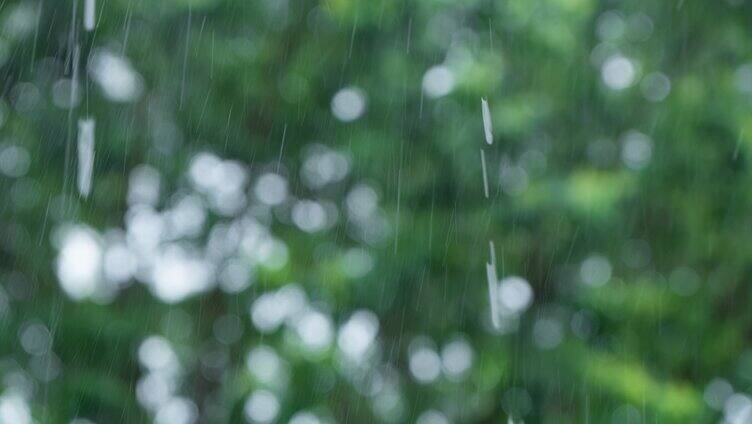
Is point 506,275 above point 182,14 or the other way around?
the other way around

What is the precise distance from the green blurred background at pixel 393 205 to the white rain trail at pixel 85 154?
1.0 inches

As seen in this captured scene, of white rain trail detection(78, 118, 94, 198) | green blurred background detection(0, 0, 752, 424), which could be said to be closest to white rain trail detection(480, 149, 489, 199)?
green blurred background detection(0, 0, 752, 424)

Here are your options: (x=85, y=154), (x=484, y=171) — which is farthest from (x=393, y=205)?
(x=85, y=154)

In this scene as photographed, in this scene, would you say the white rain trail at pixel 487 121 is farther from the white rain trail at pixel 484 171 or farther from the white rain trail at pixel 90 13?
the white rain trail at pixel 90 13

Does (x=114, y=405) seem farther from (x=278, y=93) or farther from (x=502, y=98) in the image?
(x=502, y=98)

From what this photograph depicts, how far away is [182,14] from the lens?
3516 millimetres

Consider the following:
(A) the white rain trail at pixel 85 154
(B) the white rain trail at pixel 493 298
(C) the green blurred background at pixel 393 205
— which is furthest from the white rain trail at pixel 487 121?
(A) the white rain trail at pixel 85 154

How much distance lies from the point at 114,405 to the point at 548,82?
1359mm

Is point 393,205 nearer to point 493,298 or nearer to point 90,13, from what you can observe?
point 493,298

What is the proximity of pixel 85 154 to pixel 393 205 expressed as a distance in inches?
30.4

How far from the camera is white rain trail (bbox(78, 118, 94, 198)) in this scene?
350 centimetres

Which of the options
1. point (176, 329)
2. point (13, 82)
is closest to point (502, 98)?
point (176, 329)

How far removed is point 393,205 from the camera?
3602mm

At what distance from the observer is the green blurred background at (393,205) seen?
3477mm
